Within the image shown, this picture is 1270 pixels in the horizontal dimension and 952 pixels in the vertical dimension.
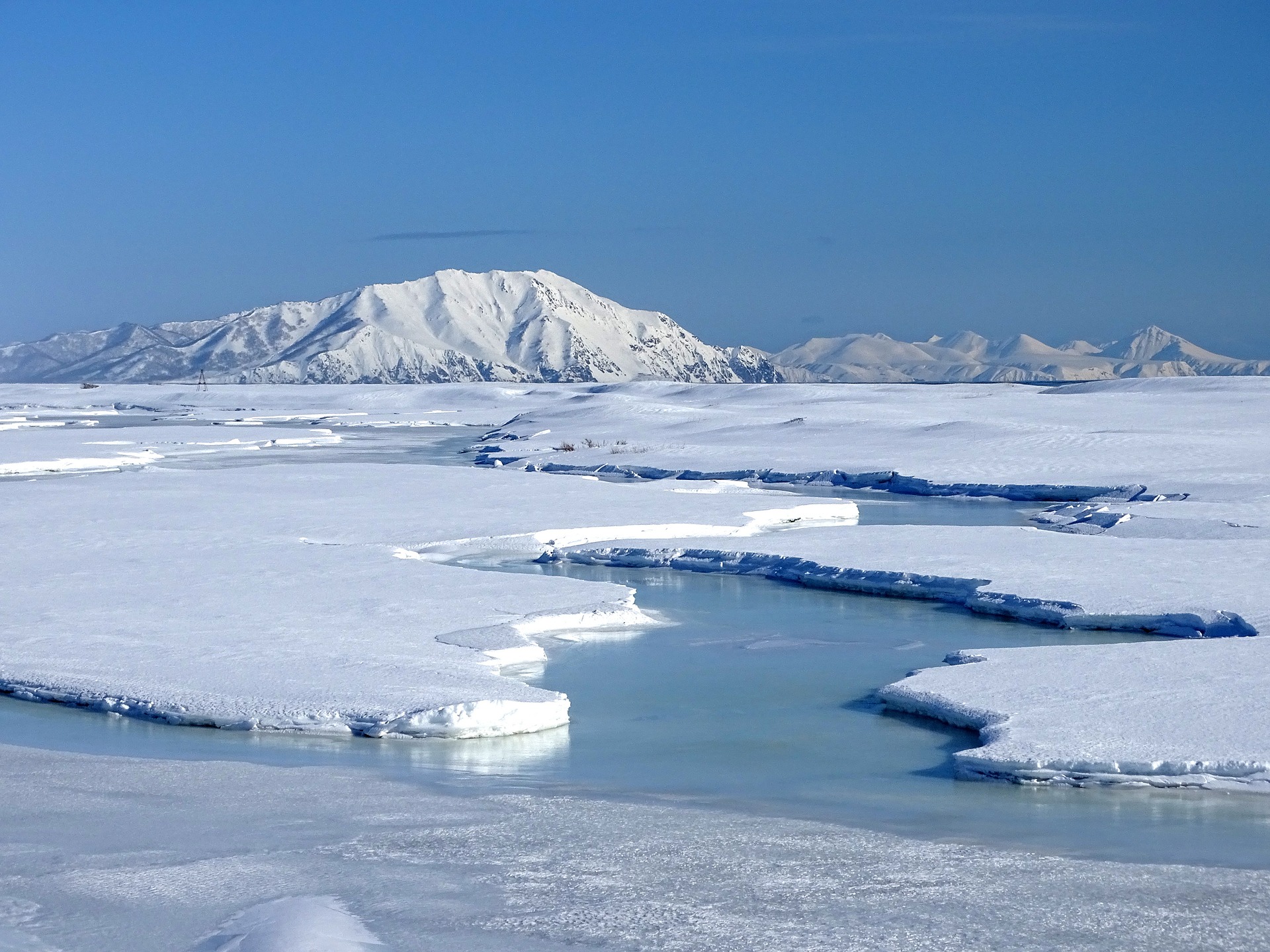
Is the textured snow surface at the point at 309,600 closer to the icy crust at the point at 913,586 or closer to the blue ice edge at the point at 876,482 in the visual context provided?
the icy crust at the point at 913,586

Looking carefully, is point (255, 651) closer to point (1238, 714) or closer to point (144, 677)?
point (144, 677)

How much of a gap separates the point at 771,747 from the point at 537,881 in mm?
2442

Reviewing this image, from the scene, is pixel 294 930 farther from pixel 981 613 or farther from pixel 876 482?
pixel 876 482

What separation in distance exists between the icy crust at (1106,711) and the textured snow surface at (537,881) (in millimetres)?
1029

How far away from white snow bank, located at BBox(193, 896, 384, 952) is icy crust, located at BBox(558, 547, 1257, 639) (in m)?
6.88

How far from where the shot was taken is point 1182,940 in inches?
179

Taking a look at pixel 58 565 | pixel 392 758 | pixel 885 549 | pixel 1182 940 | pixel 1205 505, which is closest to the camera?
pixel 1182 940

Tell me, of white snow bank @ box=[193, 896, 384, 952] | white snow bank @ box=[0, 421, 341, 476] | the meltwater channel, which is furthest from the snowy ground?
white snow bank @ box=[0, 421, 341, 476]

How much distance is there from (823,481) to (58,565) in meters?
14.1

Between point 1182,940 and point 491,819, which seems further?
point 491,819

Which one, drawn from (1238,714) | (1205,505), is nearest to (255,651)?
(1238,714)

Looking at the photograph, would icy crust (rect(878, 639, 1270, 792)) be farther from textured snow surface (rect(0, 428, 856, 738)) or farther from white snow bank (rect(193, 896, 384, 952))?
white snow bank (rect(193, 896, 384, 952))

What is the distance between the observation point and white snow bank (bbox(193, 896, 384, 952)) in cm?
441

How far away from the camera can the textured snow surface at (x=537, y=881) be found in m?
4.59
